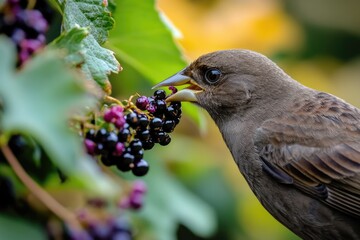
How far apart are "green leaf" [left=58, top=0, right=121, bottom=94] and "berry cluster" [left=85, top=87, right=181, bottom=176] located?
134mm

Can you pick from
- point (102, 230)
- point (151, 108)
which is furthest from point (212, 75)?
point (102, 230)

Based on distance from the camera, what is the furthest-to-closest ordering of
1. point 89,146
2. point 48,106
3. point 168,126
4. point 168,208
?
point 168,208
point 168,126
point 89,146
point 48,106

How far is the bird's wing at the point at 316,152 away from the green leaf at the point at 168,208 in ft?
2.29

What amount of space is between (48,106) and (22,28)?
666 millimetres

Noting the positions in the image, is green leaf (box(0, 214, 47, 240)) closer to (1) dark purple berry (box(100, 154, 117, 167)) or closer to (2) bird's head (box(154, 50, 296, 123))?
(1) dark purple berry (box(100, 154, 117, 167))

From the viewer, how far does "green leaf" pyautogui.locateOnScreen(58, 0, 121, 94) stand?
2.36 metres

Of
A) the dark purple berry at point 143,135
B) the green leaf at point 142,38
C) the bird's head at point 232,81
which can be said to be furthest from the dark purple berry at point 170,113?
the bird's head at point 232,81

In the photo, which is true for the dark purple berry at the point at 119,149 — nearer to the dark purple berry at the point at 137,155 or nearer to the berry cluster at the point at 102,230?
the dark purple berry at the point at 137,155

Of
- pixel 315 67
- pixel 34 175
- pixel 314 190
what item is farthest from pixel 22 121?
pixel 315 67

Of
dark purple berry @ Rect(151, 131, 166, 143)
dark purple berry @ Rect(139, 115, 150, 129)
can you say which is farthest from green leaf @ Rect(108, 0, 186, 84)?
dark purple berry @ Rect(139, 115, 150, 129)

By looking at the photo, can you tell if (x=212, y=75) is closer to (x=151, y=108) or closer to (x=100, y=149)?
(x=151, y=108)

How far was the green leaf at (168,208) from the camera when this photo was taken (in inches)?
164

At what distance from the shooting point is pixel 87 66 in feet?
7.70

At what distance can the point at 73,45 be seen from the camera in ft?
6.98
